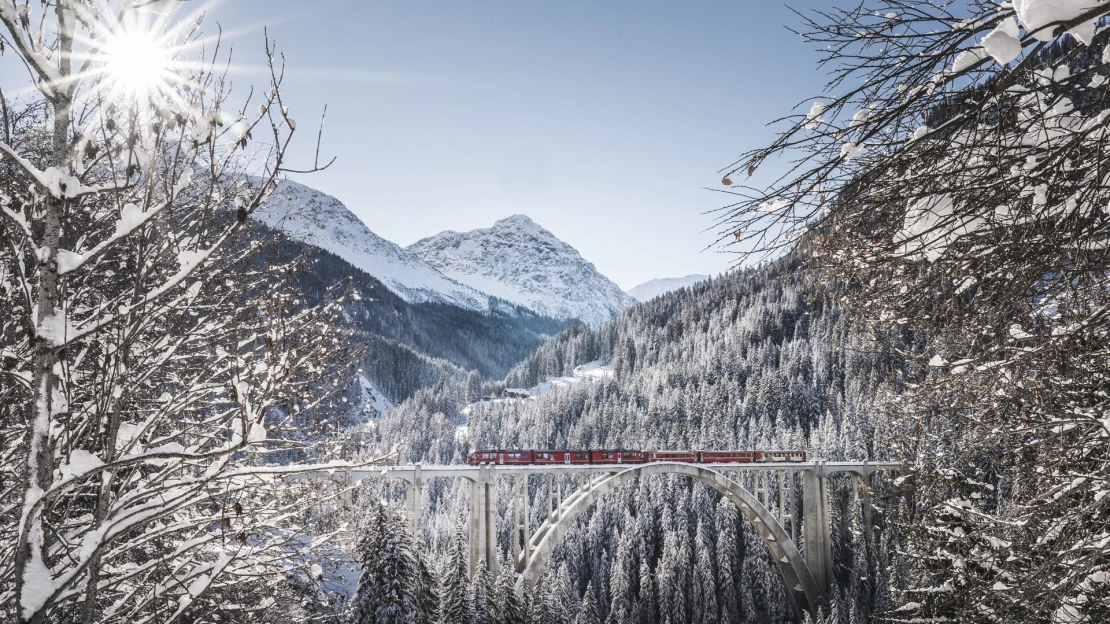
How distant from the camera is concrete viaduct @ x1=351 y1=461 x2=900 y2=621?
2466 centimetres

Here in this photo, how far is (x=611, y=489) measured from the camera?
37.4 m

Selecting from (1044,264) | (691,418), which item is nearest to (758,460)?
(691,418)

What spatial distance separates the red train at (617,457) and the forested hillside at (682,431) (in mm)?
4877

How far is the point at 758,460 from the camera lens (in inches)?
1496

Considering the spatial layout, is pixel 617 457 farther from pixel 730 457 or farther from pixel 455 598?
pixel 455 598

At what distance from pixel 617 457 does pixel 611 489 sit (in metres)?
4.55

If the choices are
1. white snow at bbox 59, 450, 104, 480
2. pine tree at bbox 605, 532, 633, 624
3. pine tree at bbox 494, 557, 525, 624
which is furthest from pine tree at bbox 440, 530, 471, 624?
pine tree at bbox 605, 532, 633, 624

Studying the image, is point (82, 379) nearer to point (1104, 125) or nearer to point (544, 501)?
point (1104, 125)

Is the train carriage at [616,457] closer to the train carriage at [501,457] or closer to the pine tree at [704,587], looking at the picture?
the train carriage at [501,457]

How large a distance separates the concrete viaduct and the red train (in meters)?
0.84

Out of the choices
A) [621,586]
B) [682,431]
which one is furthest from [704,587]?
[682,431]

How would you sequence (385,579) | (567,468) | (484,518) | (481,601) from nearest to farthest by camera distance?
(385,579), (481,601), (484,518), (567,468)

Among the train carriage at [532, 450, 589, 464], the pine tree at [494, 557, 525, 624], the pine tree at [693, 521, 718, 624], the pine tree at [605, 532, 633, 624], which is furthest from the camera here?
the pine tree at [693, 521, 718, 624]

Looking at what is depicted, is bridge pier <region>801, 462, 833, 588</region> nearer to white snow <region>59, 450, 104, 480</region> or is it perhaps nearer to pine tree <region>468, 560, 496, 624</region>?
pine tree <region>468, 560, 496, 624</region>
